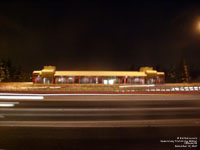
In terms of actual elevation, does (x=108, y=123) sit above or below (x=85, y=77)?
below

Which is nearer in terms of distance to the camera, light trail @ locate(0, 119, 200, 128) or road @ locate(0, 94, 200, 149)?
road @ locate(0, 94, 200, 149)

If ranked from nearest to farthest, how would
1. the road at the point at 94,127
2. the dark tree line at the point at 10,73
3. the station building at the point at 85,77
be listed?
the road at the point at 94,127, the station building at the point at 85,77, the dark tree line at the point at 10,73

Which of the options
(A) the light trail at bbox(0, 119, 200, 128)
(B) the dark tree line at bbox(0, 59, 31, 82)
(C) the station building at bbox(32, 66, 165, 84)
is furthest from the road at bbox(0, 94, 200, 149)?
(B) the dark tree line at bbox(0, 59, 31, 82)

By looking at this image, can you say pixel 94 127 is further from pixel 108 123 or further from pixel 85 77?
pixel 85 77

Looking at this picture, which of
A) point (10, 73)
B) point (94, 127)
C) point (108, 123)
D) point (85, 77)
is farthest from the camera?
point (10, 73)

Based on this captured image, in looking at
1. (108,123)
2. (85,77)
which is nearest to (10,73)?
(85,77)

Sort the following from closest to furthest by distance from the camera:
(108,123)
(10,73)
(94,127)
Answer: (94,127) < (108,123) < (10,73)

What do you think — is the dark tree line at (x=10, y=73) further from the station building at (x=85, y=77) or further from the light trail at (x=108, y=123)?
the light trail at (x=108, y=123)

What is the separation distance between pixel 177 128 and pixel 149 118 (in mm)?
1551

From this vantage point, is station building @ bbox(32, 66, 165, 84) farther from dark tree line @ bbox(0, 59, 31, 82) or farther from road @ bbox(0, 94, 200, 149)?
road @ bbox(0, 94, 200, 149)

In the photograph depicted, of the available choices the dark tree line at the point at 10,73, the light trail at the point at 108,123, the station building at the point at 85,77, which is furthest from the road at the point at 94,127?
the dark tree line at the point at 10,73

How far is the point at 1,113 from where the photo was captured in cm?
848

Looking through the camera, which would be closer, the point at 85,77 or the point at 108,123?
the point at 108,123

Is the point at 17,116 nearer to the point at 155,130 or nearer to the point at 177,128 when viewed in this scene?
the point at 155,130
